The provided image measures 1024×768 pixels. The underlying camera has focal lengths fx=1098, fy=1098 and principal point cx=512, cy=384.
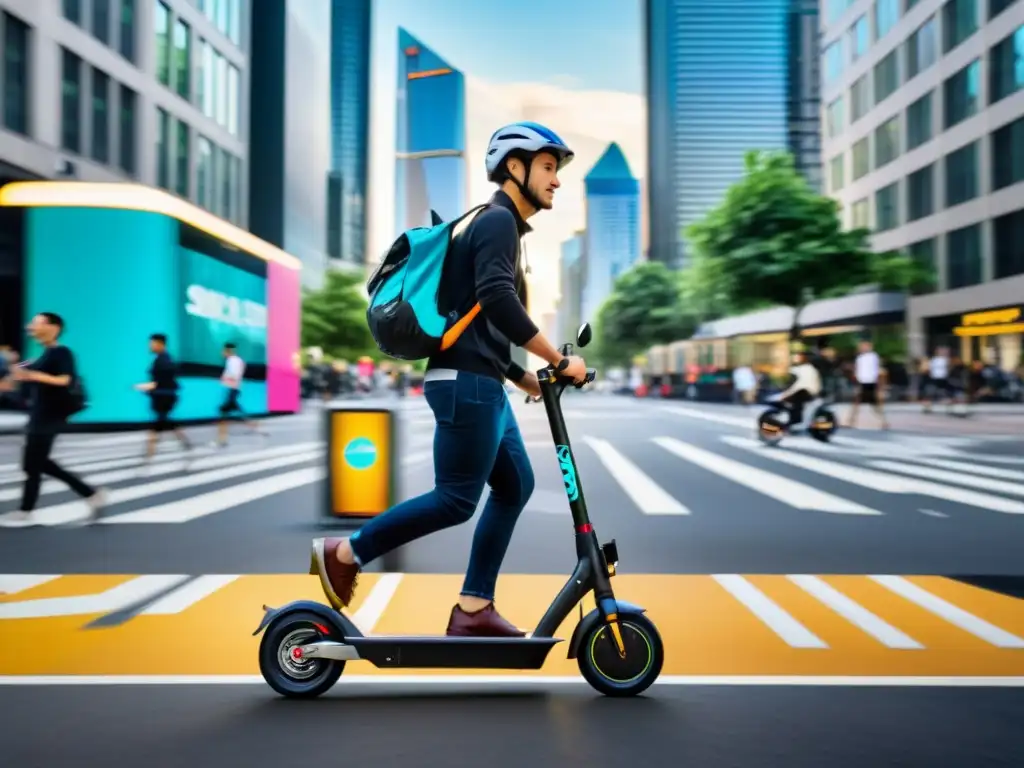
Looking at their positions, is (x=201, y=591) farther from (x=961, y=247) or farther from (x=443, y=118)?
(x=961, y=247)

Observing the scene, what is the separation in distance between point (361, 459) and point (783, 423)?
1135 cm

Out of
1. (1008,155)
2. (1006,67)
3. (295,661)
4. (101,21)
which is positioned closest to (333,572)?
(295,661)

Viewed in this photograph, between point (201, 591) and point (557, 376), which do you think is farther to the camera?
point (201, 591)

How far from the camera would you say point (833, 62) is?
55.1 m

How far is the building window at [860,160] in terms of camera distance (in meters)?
50.6

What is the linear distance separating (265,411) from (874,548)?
73.9ft

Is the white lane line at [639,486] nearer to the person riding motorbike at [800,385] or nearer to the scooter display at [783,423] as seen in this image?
the scooter display at [783,423]

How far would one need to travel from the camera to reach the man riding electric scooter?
12.1 feet

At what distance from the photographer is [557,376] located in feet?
12.2

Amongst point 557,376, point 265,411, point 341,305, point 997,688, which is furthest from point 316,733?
point 341,305

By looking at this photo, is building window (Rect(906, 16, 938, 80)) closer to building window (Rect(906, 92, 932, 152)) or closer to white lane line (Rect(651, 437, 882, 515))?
building window (Rect(906, 92, 932, 152))

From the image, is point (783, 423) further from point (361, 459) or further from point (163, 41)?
point (163, 41)

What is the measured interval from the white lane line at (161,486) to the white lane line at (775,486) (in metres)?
5.47

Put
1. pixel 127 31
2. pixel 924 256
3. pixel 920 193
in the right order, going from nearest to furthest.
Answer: pixel 127 31
pixel 924 256
pixel 920 193
